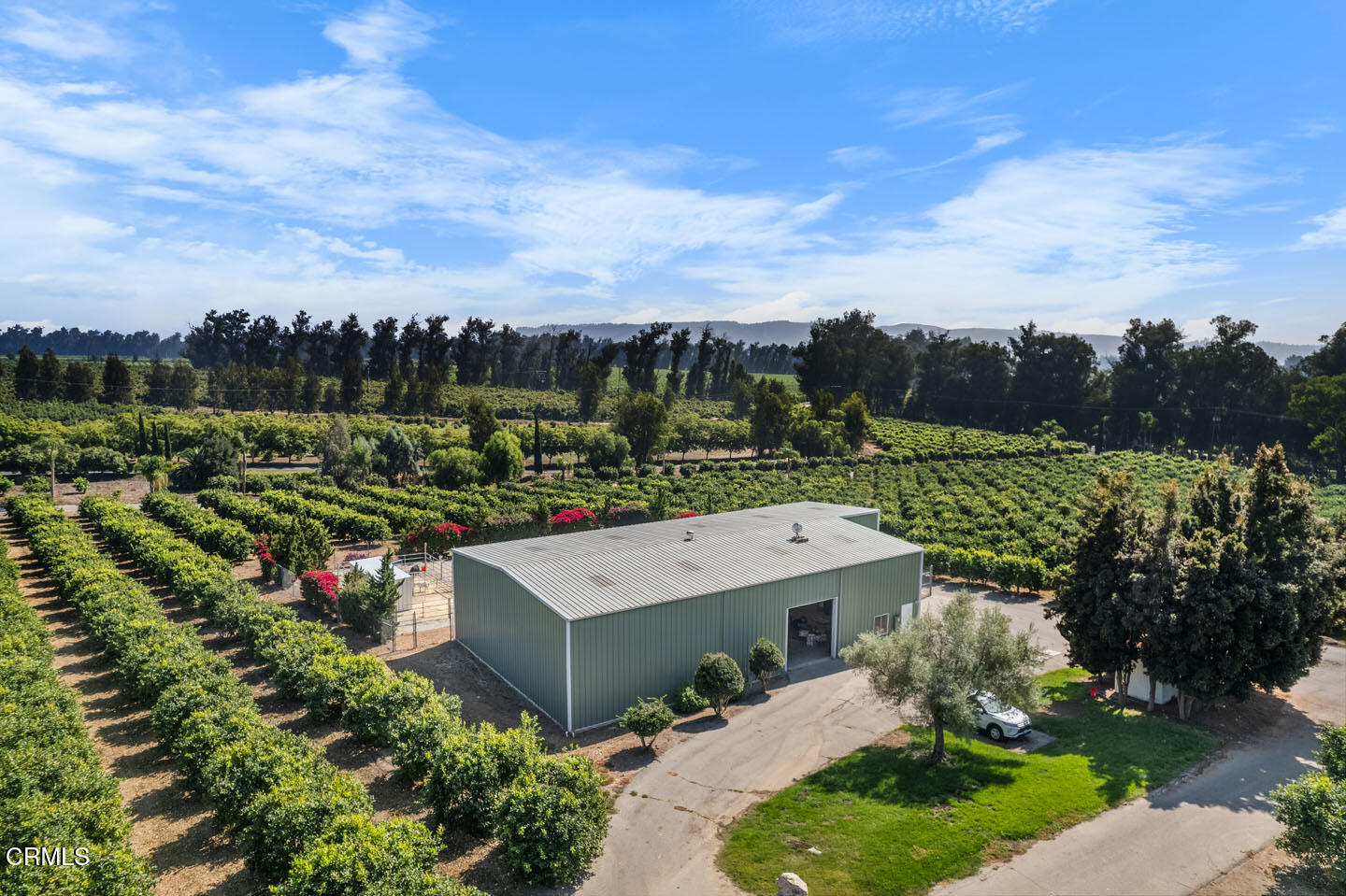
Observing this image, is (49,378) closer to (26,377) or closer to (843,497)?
(26,377)

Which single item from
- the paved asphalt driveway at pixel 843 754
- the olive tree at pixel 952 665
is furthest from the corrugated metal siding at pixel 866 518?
Answer: the olive tree at pixel 952 665

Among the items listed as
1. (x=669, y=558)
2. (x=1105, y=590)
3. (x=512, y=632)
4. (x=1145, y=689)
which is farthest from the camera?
(x=669, y=558)

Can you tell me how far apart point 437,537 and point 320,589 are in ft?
34.3

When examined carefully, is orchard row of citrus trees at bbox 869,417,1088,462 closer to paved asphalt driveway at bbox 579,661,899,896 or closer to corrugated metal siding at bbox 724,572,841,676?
corrugated metal siding at bbox 724,572,841,676

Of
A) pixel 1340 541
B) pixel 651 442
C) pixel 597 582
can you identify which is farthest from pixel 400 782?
pixel 651 442

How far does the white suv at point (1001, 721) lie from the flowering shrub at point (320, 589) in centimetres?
2307

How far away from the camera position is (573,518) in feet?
137

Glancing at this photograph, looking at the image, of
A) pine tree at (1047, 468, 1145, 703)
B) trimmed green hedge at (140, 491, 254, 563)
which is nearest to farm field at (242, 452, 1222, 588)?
trimmed green hedge at (140, 491, 254, 563)

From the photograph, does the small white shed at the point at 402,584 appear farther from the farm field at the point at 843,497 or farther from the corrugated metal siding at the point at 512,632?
the farm field at the point at 843,497

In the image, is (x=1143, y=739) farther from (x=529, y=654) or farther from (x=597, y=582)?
(x=529, y=654)

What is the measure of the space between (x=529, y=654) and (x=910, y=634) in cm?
1094

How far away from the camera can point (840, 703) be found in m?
21.7

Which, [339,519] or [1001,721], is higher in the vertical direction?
[339,519]

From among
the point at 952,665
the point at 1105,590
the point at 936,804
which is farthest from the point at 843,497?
the point at 936,804
